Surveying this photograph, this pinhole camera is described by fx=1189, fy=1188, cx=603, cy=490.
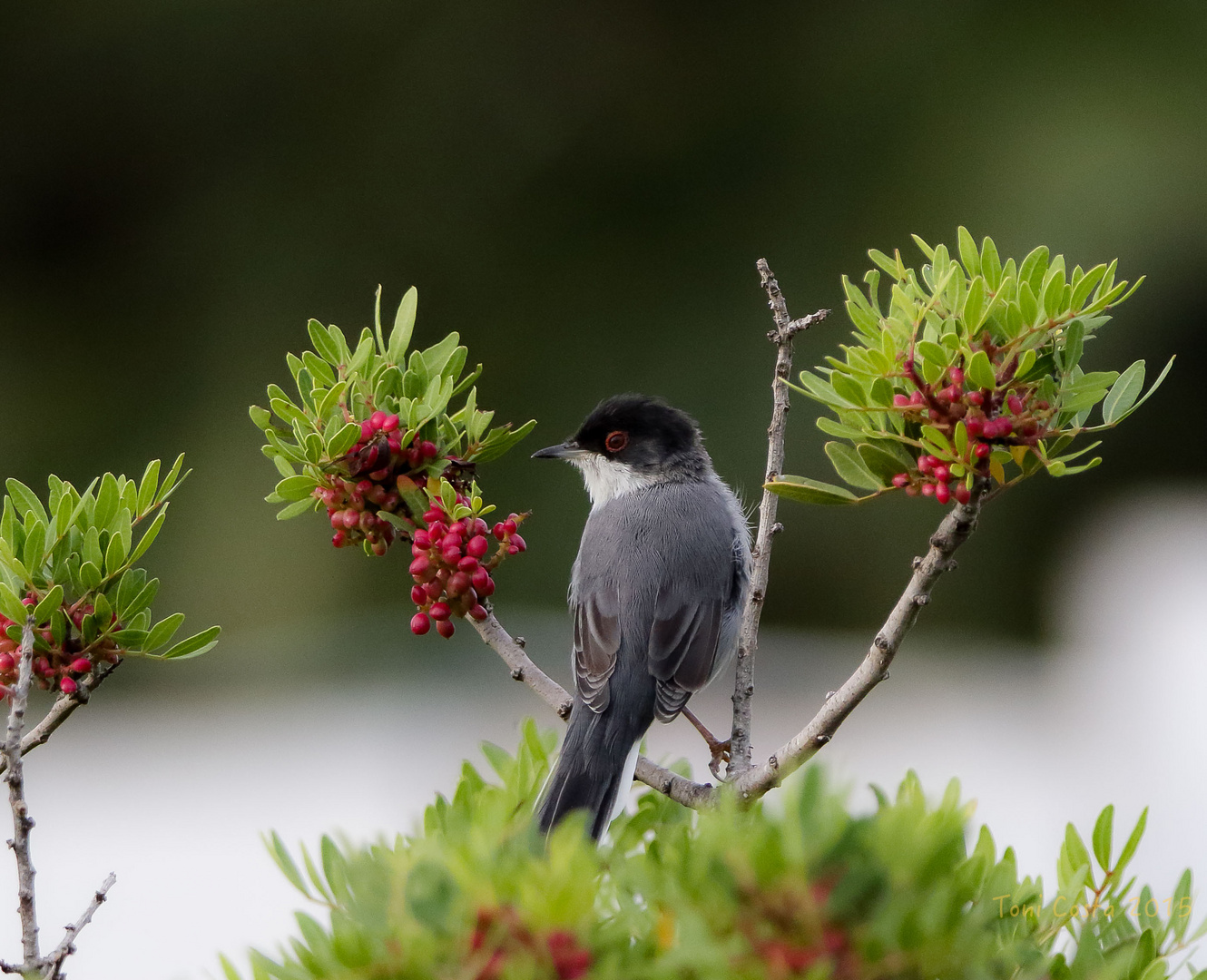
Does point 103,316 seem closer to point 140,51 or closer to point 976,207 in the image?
point 140,51

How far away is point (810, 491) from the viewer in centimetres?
130

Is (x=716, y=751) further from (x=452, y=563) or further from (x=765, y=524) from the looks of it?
(x=452, y=563)

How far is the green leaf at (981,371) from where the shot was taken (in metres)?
1.13

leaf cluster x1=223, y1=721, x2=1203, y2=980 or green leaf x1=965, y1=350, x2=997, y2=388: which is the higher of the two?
green leaf x1=965, y1=350, x2=997, y2=388

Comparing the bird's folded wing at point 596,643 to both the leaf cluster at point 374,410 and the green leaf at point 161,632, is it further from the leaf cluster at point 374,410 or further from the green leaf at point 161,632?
the green leaf at point 161,632

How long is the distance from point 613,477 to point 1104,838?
1.86 metres

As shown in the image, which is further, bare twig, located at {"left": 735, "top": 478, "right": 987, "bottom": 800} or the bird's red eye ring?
the bird's red eye ring

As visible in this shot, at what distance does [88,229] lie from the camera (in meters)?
5.52

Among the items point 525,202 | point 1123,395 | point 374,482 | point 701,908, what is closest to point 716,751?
point 374,482

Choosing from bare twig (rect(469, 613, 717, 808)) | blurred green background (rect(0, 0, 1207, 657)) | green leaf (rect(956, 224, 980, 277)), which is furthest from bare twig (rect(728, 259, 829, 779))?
blurred green background (rect(0, 0, 1207, 657))

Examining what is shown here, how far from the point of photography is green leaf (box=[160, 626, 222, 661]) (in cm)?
127

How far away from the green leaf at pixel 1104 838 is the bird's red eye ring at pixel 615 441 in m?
1.81

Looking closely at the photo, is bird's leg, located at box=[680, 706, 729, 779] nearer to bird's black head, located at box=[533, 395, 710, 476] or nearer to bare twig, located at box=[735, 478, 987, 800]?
bare twig, located at box=[735, 478, 987, 800]

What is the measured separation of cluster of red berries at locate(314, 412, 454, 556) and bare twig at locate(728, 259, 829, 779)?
468mm
